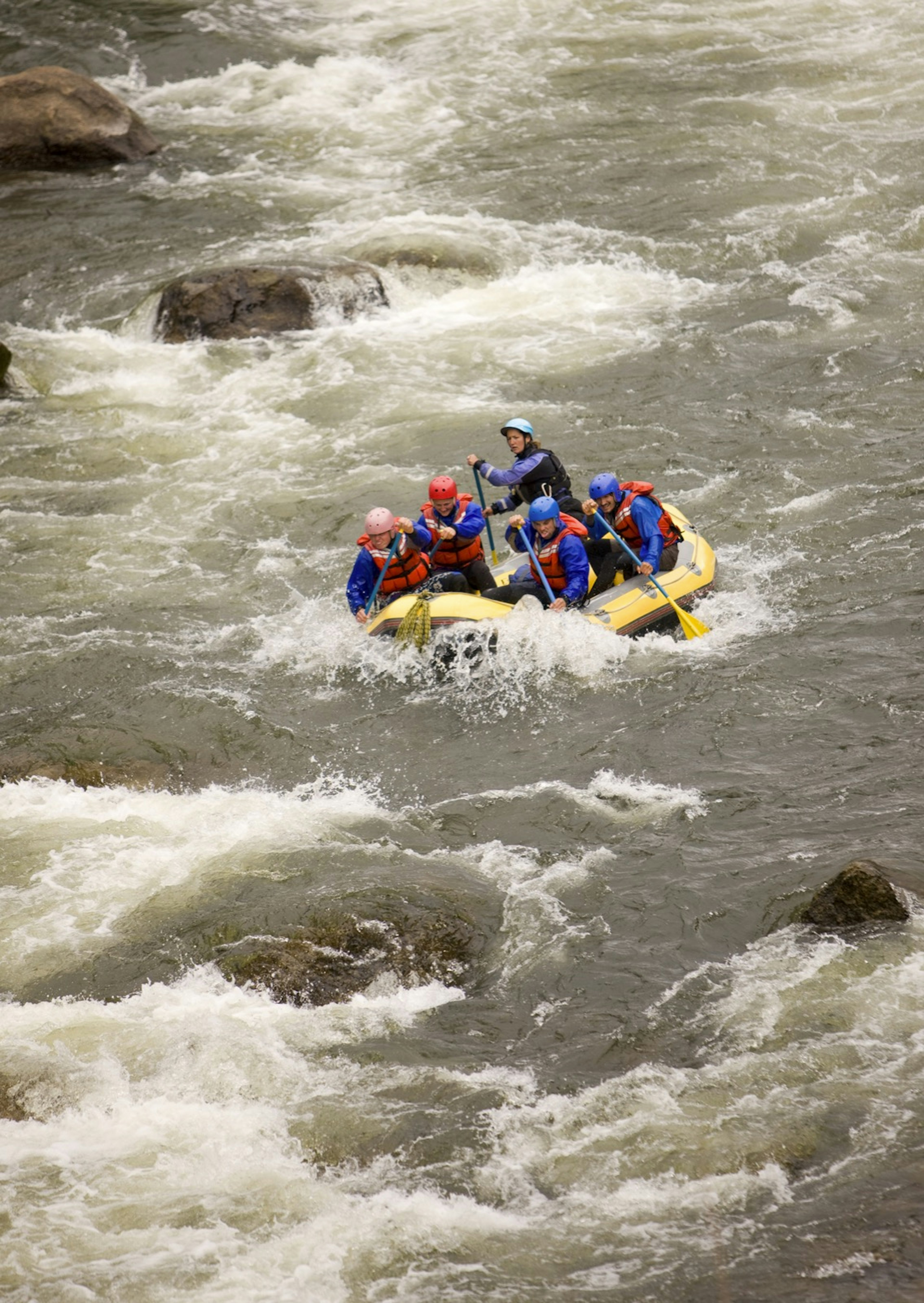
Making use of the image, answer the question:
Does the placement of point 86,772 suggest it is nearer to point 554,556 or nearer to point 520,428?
point 554,556

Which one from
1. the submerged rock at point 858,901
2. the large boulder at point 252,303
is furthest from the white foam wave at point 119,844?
the large boulder at point 252,303

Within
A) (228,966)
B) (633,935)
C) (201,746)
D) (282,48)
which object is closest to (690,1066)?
(633,935)

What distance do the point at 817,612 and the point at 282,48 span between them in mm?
17301

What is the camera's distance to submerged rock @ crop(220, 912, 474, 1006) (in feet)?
20.8

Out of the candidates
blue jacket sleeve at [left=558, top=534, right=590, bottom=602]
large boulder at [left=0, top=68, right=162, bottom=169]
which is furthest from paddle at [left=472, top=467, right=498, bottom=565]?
large boulder at [left=0, top=68, right=162, bottom=169]

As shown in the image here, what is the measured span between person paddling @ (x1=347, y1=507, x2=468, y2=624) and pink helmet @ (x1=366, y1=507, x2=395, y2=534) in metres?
0.03

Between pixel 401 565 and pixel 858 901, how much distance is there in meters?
4.65

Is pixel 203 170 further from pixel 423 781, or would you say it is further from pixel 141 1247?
pixel 141 1247

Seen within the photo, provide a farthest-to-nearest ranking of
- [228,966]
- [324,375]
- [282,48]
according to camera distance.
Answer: [282,48]
[324,375]
[228,966]

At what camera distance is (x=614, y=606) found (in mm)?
9500

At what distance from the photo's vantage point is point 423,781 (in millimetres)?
8258

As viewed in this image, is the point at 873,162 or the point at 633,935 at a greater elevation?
the point at 873,162

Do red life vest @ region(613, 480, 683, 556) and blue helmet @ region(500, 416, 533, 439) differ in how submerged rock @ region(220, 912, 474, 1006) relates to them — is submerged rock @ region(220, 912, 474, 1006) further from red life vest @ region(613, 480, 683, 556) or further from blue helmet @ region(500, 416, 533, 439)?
blue helmet @ region(500, 416, 533, 439)

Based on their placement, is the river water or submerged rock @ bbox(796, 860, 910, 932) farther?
submerged rock @ bbox(796, 860, 910, 932)
